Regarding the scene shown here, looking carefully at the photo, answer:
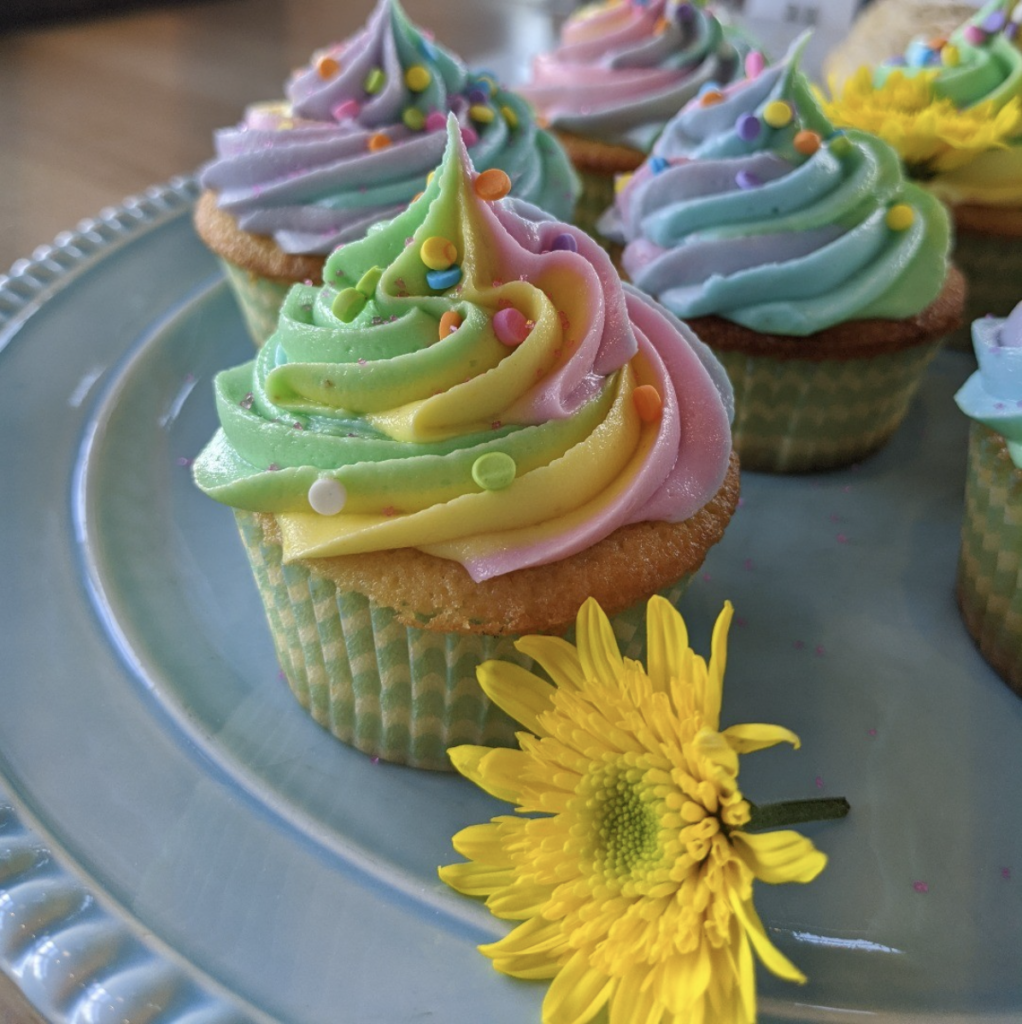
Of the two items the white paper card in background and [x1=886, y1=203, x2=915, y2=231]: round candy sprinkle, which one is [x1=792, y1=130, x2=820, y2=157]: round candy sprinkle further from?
the white paper card in background

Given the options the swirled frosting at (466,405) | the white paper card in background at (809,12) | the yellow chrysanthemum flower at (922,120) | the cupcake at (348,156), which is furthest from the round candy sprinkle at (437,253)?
the white paper card in background at (809,12)

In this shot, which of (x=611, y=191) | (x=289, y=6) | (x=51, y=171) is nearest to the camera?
(x=611, y=191)

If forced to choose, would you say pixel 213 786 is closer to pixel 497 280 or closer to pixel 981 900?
pixel 497 280

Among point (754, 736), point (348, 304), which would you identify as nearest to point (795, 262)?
point (348, 304)

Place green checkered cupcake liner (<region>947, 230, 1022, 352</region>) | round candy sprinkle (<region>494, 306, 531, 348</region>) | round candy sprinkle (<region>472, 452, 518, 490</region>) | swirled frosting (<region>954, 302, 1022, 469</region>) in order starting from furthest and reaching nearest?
1. green checkered cupcake liner (<region>947, 230, 1022, 352</region>)
2. swirled frosting (<region>954, 302, 1022, 469</region>)
3. round candy sprinkle (<region>494, 306, 531, 348</region>)
4. round candy sprinkle (<region>472, 452, 518, 490</region>)

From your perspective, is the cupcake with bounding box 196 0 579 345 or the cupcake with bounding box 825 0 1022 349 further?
the cupcake with bounding box 825 0 1022 349

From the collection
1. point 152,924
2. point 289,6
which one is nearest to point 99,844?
point 152,924

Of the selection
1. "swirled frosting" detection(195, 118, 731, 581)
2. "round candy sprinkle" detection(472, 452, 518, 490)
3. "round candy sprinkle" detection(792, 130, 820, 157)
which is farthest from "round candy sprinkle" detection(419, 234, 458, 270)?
"round candy sprinkle" detection(792, 130, 820, 157)
